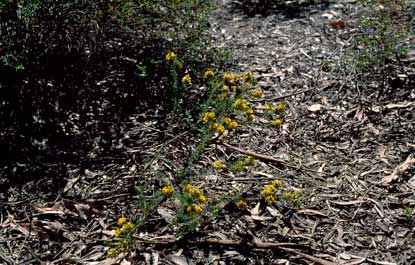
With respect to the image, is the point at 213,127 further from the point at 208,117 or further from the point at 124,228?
the point at 124,228

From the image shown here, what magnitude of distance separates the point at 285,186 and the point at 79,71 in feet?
5.68

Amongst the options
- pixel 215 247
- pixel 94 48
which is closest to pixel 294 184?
pixel 215 247

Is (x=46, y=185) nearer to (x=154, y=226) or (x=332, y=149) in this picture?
(x=154, y=226)

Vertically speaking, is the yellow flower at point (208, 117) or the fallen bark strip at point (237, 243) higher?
the yellow flower at point (208, 117)

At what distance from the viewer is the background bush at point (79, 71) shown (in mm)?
3670

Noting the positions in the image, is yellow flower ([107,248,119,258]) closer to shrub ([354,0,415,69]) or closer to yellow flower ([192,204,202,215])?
yellow flower ([192,204,202,215])

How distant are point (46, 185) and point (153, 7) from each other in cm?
196

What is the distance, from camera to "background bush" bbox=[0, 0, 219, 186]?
3670 millimetres

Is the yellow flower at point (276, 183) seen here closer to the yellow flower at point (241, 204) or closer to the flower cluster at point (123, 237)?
the yellow flower at point (241, 204)

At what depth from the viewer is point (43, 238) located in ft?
10.2

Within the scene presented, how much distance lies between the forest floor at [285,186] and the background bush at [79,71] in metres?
0.24

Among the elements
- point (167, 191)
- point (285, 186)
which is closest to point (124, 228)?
point (167, 191)

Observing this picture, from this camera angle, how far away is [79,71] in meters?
4.14

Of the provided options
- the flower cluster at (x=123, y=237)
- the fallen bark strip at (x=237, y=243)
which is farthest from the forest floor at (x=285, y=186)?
the flower cluster at (x=123, y=237)
